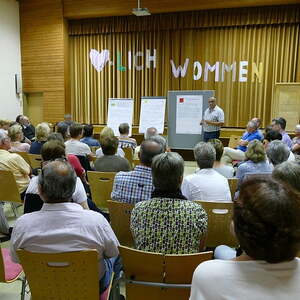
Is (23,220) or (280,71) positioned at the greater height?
(280,71)

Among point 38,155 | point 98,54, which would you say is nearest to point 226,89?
point 98,54

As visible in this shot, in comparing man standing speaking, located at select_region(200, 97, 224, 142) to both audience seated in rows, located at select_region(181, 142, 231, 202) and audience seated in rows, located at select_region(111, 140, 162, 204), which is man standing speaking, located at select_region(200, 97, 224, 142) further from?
audience seated in rows, located at select_region(111, 140, 162, 204)

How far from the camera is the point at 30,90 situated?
9820mm

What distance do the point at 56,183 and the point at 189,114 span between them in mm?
6550

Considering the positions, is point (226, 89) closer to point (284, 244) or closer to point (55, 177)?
point (55, 177)

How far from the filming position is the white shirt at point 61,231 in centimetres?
163

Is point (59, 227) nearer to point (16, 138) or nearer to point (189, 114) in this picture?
point (16, 138)

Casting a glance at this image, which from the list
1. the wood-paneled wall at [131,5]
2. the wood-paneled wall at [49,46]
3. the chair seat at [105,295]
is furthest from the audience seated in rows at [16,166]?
the wood-paneled wall at [131,5]

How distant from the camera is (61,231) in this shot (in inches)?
64.0

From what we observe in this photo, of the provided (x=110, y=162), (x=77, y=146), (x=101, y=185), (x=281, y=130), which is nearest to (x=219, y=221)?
(x=101, y=185)

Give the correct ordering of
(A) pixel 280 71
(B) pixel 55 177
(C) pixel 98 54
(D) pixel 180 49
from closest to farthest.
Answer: (B) pixel 55 177 → (A) pixel 280 71 → (D) pixel 180 49 → (C) pixel 98 54

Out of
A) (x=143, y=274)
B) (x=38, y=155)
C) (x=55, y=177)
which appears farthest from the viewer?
(x=38, y=155)

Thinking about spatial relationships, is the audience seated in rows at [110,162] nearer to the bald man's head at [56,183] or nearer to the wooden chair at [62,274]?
the bald man's head at [56,183]

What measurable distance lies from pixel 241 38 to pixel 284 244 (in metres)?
8.27
